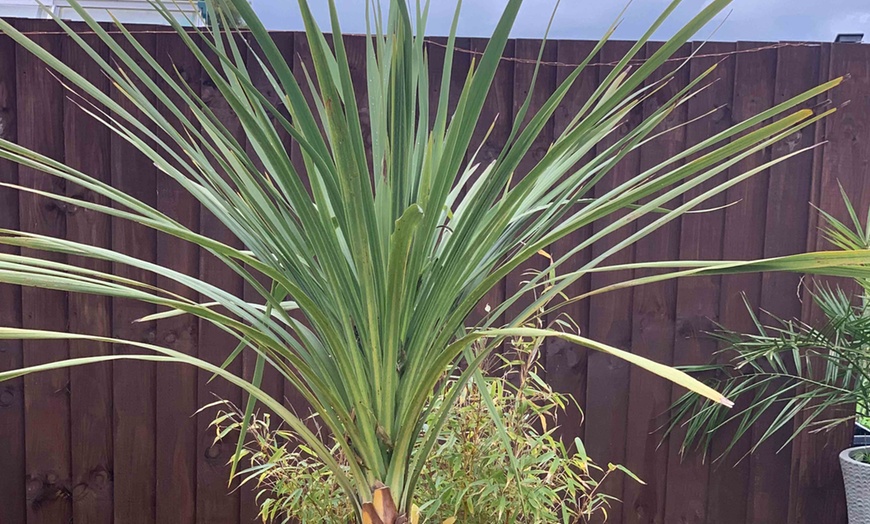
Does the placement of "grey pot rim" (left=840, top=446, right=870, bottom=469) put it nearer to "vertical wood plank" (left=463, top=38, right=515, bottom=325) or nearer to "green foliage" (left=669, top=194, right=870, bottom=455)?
"green foliage" (left=669, top=194, right=870, bottom=455)

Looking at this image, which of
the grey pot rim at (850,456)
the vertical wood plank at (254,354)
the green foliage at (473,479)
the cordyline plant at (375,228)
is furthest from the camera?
the vertical wood plank at (254,354)

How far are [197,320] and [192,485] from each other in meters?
0.47

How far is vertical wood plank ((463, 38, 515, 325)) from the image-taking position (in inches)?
58.6

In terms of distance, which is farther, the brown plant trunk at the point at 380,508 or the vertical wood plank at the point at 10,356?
the vertical wood plank at the point at 10,356

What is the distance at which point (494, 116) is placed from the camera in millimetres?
1495

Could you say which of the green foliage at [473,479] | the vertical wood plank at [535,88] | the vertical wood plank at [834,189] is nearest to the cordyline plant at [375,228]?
the green foliage at [473,479]

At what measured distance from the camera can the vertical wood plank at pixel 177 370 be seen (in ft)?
4.83

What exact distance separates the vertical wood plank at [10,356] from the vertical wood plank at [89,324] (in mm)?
143

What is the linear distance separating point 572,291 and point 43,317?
4.76 feet

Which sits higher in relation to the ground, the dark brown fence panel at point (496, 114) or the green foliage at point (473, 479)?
the dark brown fence panel at point (496, 114)

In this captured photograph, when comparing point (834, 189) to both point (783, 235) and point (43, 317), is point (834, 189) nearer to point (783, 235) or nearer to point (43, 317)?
point (783, 235)

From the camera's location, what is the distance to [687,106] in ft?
4.87

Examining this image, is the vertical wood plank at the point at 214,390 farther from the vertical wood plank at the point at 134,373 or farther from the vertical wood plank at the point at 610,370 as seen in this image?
the vertical wood plank at the point at 610,370

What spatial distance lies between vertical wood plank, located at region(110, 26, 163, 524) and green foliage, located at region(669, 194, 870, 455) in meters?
1.46
